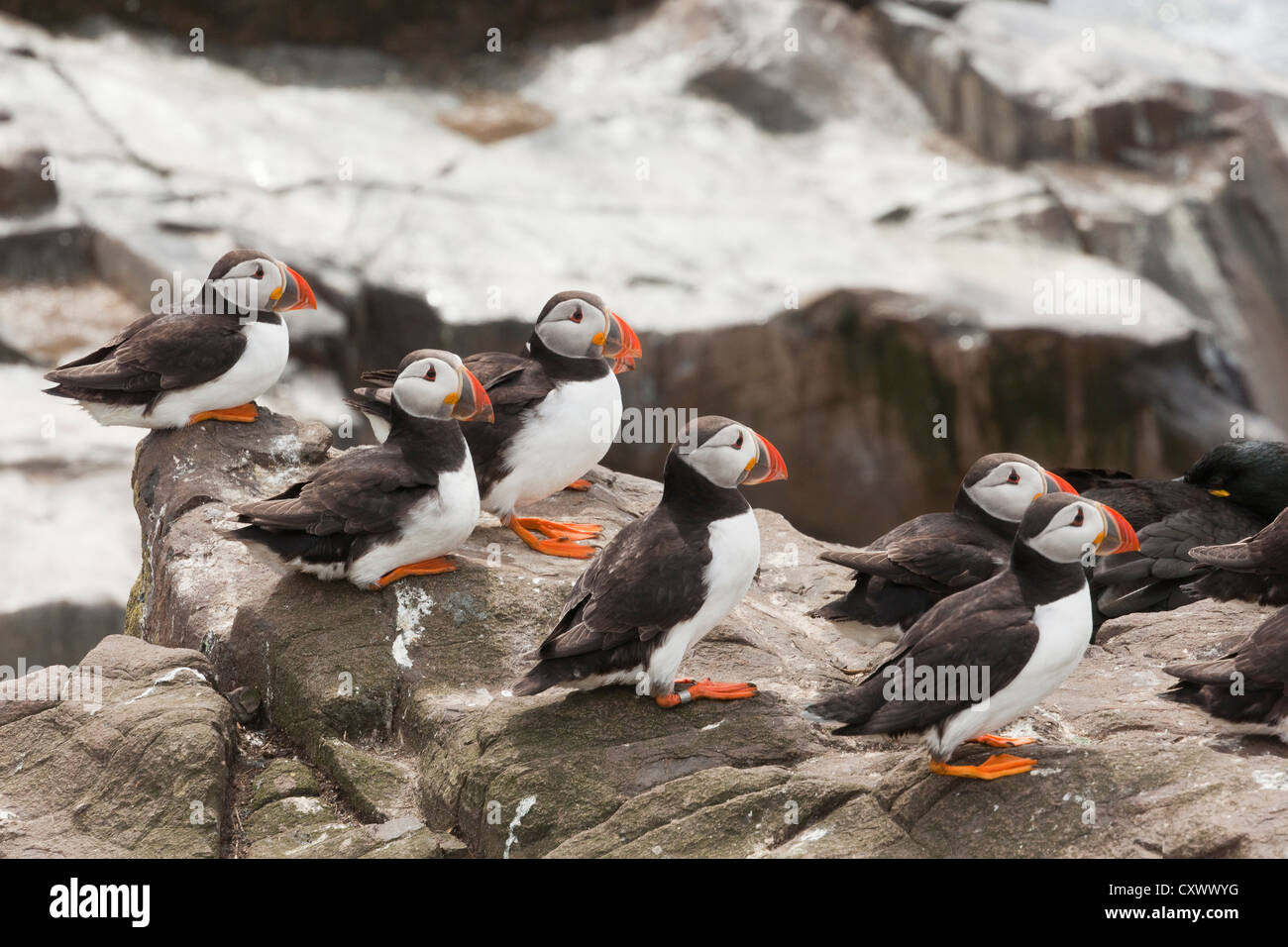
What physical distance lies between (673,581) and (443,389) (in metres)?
1.46

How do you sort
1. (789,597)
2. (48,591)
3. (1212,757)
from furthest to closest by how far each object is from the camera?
(48,591) → (789,597) → (1212,757)

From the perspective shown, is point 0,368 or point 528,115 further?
point 528,115

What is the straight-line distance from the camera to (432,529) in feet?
20.3

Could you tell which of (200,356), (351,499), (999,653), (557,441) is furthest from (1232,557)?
(200,356)

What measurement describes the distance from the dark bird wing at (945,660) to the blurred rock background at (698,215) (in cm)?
811

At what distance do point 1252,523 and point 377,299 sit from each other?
29.0 feet

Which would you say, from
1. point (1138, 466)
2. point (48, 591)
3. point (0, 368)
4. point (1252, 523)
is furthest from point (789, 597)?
point (0, 368)

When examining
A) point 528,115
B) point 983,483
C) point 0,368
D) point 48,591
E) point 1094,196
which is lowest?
point 48,591

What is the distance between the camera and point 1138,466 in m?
14.0

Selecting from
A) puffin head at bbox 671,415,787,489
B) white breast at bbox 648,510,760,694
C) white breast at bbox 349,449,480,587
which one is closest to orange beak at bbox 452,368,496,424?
white breast at bbox 349,449,480,587

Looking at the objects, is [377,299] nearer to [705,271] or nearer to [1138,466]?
[705,271]

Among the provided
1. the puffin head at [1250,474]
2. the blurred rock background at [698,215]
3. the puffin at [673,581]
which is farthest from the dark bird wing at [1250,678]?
the blurred rock background at [698,215]

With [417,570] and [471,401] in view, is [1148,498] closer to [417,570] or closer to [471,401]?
[471,401]

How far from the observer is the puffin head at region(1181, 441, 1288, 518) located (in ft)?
25.3
